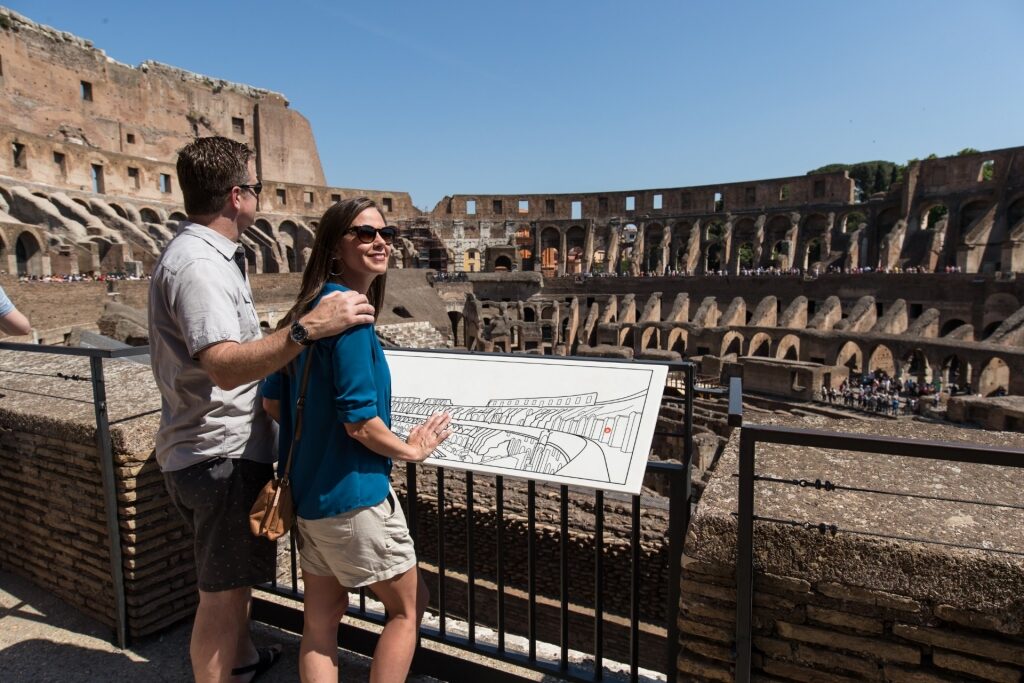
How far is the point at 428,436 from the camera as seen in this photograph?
2.25 m

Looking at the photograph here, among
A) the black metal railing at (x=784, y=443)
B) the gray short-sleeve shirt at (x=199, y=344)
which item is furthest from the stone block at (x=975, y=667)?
the gray short-sleeve shirt at (x=199, y=344)

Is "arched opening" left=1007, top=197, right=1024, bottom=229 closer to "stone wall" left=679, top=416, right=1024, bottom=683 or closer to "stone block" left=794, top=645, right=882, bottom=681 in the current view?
"stone wall" left=679, top=416, right=1024, bottom=683

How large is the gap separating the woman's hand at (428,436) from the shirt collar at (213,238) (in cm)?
92

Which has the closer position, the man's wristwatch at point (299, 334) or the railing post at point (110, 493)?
the man's wristwatch at point (299, 334)

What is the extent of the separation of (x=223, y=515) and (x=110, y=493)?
43.9 inches

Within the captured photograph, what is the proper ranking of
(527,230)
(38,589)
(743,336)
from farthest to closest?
(527,230) → (743,336) → (38,589)

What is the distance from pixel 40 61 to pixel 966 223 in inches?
1825

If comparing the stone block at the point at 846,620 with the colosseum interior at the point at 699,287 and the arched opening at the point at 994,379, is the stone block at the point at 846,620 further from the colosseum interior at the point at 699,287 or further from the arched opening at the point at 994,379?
the arched opening at the point at 994,379

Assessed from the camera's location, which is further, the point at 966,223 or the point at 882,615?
the point at 966,223

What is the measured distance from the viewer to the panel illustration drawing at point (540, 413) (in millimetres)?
2367

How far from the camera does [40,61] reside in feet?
102

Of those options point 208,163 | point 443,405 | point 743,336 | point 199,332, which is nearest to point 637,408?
point 443,405

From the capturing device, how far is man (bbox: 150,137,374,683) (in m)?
Answer: 1.99

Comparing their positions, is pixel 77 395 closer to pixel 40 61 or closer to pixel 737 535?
pixel 737 535
